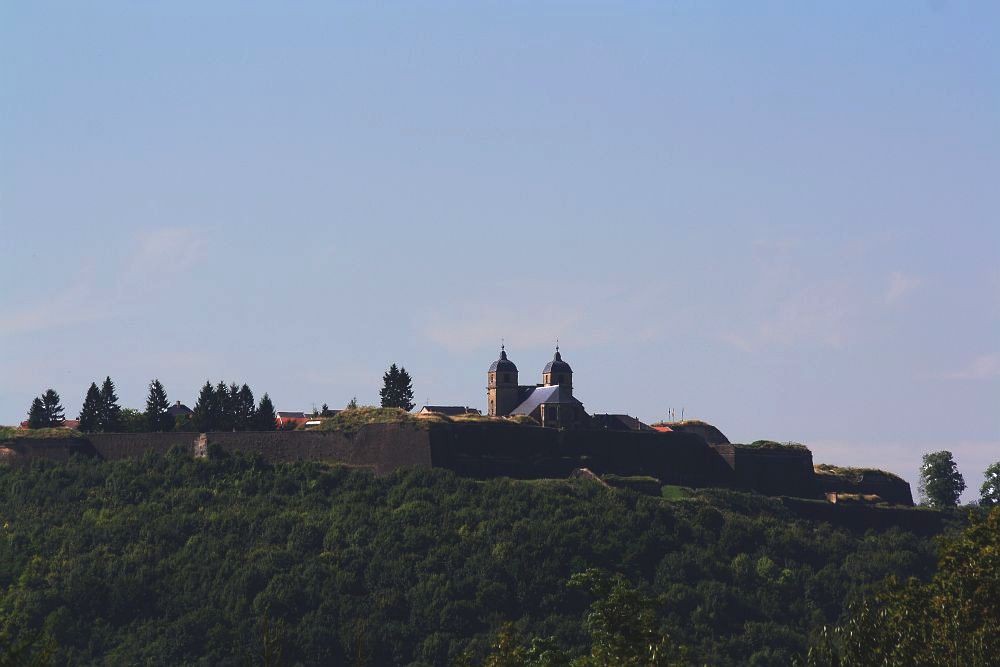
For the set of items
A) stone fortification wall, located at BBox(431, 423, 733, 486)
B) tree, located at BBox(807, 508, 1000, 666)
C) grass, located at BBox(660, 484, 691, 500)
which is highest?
stone fortification wall, located at BBox(431, 423, 733, 486)

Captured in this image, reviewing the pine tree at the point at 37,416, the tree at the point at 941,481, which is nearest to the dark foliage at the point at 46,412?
the pine tree at the point at 37,416

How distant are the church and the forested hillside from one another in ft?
19.3

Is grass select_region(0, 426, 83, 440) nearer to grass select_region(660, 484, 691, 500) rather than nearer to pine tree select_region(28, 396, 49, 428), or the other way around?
pine tree select_region(28, 396, 49, 428)

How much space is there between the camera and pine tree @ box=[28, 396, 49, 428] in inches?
3241

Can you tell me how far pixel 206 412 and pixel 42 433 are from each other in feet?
22.8

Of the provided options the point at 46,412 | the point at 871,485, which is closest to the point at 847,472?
the point at 871,485

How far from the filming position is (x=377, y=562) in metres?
69.2

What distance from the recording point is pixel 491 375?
85.6m

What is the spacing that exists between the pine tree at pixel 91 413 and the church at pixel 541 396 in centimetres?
1718

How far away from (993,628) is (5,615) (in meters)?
37.8

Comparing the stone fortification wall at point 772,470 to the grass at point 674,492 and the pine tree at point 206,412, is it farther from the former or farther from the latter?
the pine tree at point 206,412

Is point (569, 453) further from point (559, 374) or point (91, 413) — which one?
point (91, 413)

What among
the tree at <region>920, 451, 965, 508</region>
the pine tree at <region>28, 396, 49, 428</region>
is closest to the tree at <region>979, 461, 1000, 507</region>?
the tree at <region>920, 451, 965, 508</region>

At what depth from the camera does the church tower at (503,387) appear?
84.8 metres
